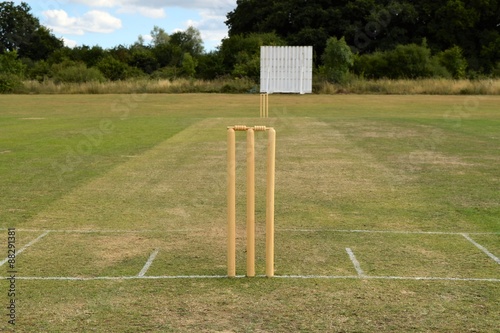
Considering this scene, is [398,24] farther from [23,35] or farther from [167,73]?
[23,35]

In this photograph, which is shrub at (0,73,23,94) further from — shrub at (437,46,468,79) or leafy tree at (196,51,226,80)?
shrub at (437,46,468,79)

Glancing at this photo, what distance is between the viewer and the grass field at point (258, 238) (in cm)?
563

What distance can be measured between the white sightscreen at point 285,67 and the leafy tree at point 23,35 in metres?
44.9

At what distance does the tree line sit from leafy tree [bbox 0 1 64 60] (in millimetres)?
120

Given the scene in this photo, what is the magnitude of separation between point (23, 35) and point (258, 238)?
82651 millimetres

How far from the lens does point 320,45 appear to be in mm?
74188

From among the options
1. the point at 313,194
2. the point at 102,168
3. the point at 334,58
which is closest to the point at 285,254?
the point at 313,194

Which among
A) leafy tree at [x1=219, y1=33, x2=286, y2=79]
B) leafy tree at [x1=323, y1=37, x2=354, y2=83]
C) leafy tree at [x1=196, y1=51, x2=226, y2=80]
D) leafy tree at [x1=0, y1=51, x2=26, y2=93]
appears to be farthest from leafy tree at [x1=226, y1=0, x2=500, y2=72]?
leafy tree at [x1=0, y1=51, x2=26, y2=93]

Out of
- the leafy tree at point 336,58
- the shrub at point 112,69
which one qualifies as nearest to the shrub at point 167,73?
the shrub at point 112,69

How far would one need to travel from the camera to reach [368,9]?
74625 mm

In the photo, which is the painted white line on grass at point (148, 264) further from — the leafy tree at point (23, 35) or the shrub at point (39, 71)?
the leafy tree at point (23, 35)

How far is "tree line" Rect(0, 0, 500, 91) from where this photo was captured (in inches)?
2399

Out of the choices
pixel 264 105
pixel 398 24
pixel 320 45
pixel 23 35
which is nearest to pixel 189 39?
pixel 23 35

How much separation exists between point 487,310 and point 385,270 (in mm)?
1327
